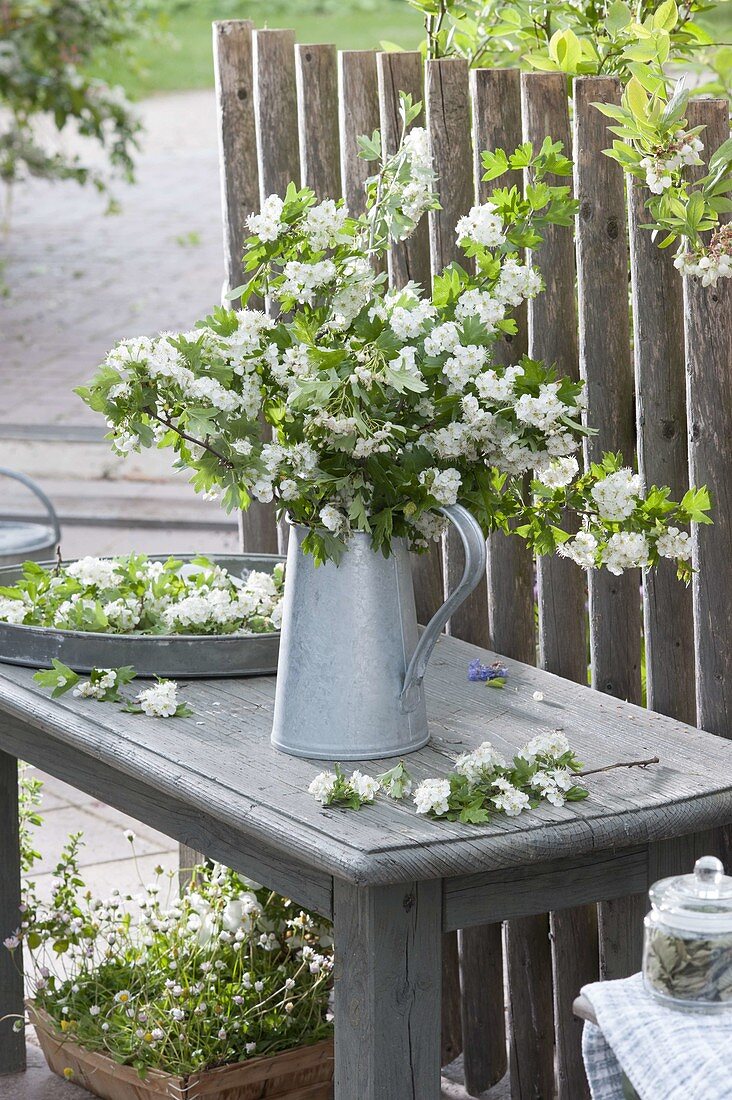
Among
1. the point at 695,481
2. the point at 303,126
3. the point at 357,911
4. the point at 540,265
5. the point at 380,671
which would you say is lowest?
the point at 357,911

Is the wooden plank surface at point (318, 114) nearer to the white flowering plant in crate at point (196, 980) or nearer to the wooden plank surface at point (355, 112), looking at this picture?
the wooden plank surface at point (355, 112)

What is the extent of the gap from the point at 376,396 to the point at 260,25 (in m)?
19.2

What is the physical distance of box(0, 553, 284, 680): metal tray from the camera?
224 centimetres

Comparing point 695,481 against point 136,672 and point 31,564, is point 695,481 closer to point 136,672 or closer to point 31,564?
point 136,672

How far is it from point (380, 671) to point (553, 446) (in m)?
0.34

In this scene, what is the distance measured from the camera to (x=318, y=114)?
2.72 metres

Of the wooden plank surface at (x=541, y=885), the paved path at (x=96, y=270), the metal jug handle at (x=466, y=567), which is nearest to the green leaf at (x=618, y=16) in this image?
the metal jug handle at (x=466, y=567)

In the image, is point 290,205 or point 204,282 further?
point 204,282

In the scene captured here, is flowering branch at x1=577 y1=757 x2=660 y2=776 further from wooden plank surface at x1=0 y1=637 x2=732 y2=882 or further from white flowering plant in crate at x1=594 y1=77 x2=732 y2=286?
white flowering plant in crate at x1=594 y1=77 x2=732 y2=286

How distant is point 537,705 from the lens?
2.16 m

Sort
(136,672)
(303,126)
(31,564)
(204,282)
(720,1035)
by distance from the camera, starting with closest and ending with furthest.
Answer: (720,1035)
(136,672)
(31,564)
(303,126)
(204,282)

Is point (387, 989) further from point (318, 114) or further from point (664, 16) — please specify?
point (318, 114)

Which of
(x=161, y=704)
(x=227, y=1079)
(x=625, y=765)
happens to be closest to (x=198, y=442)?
(x=161, y=704)

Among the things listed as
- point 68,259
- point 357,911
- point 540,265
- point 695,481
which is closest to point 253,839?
point 357,911
